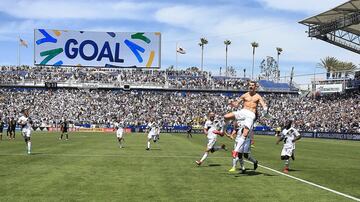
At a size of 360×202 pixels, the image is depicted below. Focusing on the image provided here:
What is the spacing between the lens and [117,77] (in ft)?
327

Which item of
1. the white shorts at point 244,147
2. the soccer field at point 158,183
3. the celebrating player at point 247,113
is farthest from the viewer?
the white shorts at point 244,147

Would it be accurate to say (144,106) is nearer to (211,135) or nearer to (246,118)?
(211,135)

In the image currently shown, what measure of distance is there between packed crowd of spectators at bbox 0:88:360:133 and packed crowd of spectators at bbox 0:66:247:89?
225 cm

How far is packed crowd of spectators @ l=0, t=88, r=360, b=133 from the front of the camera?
268ft

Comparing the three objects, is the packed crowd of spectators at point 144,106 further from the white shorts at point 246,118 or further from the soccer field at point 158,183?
the white shorts at point 246,118

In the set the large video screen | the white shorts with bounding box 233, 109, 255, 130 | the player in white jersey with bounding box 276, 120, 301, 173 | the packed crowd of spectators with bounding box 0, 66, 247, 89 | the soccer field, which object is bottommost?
the soccer field

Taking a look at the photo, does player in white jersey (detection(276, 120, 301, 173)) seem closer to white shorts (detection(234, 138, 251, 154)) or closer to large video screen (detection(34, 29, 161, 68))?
white shorts (detection(234, 138, 251, 154))

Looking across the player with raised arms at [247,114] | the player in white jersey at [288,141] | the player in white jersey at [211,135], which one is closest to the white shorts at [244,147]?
the player with raised arms at [247,114]

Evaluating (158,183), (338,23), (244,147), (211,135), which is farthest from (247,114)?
(338,23)

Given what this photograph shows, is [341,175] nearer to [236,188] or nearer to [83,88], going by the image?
[236,188]

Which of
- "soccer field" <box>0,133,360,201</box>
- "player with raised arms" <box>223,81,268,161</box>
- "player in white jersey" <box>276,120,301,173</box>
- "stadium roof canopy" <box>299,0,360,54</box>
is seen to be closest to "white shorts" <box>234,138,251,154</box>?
"player with raised arms" <box>223,81,268,161</box>

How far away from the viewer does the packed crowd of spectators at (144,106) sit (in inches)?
3219

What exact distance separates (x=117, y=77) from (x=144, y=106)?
12.7 m

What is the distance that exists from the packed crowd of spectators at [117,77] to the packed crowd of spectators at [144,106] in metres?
2.25
